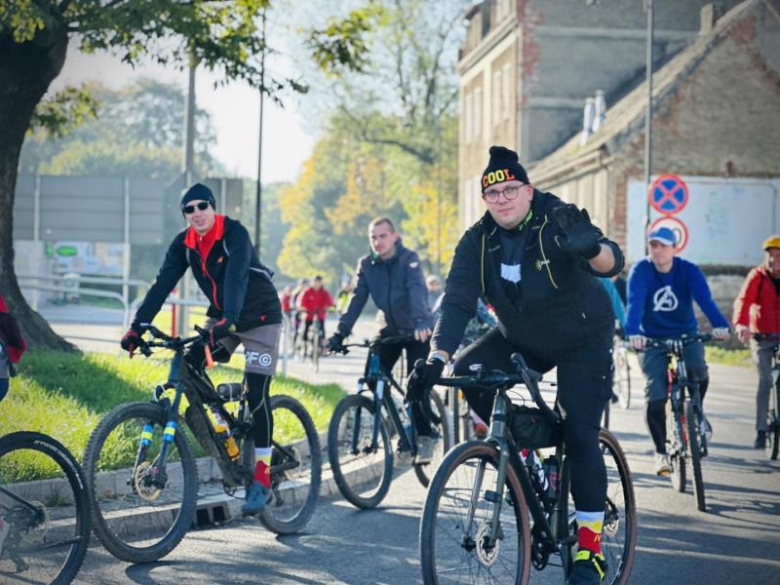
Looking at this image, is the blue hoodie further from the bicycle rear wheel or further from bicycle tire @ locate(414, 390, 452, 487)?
the bicycle rear wheel

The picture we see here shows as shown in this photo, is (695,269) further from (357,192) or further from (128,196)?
(357,192)

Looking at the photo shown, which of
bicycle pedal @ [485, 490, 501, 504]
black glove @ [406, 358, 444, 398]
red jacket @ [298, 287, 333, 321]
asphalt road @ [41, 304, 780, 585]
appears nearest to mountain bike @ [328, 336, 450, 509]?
asphalt road @ [41, 304, 780, 585]

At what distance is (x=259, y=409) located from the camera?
761cm

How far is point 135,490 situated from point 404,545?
67.5 inches

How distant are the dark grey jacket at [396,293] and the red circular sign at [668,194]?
40.0ft

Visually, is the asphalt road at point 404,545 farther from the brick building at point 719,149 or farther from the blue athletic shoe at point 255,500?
the brick building at point 719,149

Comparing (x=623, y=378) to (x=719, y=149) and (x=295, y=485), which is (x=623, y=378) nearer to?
(x=295, y=485)

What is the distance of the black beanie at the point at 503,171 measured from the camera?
555cm

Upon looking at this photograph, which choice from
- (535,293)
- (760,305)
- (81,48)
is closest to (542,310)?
(535,293)

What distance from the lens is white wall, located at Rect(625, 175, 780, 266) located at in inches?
1448

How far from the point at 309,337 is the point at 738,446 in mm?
16333

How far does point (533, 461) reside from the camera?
552cm

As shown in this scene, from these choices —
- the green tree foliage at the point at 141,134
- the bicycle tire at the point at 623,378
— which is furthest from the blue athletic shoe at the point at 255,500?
the green tree foliage at the point at 141,134

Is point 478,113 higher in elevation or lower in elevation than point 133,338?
higher
